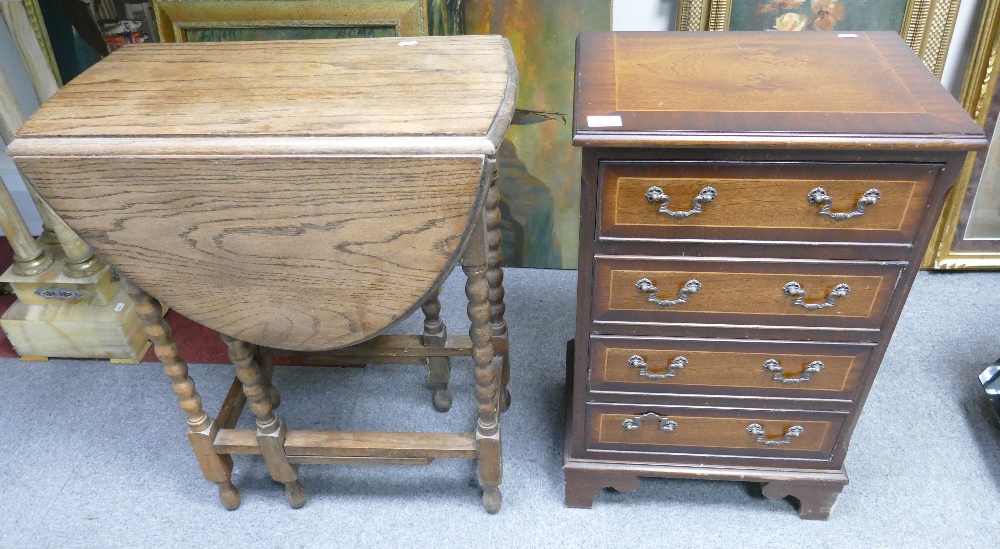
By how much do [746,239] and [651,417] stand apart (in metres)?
0.47

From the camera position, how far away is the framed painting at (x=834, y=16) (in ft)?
6.00

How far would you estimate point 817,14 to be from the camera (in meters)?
1.85

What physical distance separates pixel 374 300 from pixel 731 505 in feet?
3.24

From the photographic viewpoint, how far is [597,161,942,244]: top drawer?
1147 mm

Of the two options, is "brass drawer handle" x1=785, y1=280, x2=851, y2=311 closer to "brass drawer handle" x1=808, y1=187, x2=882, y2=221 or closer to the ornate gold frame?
"brass drawer handle" x1=808, y1=187, x2=882, y2=221

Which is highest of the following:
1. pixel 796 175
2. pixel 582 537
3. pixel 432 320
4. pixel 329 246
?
pixel 796 175

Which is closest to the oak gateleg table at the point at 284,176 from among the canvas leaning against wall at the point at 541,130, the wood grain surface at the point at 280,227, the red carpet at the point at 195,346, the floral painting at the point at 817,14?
the wood grain surface at the point at 280,227

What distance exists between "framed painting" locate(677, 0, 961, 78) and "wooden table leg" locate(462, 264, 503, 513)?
1008 millimetres

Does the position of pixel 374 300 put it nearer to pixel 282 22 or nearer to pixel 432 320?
pixel 432 320

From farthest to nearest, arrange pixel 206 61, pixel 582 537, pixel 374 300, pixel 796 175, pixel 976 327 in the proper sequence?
pixel 976 327, pixel 582 537, pixel 206 61, pixel 374 300, pixel 796 175

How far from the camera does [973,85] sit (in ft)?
6.44

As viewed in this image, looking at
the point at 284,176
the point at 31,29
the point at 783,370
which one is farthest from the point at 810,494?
the point at 31,29

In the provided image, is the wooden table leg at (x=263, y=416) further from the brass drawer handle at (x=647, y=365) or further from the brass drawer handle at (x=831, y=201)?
the brass drawer handle at (x=831, y=201)

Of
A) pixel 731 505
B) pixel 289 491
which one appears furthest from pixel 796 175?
pixel 289 491
